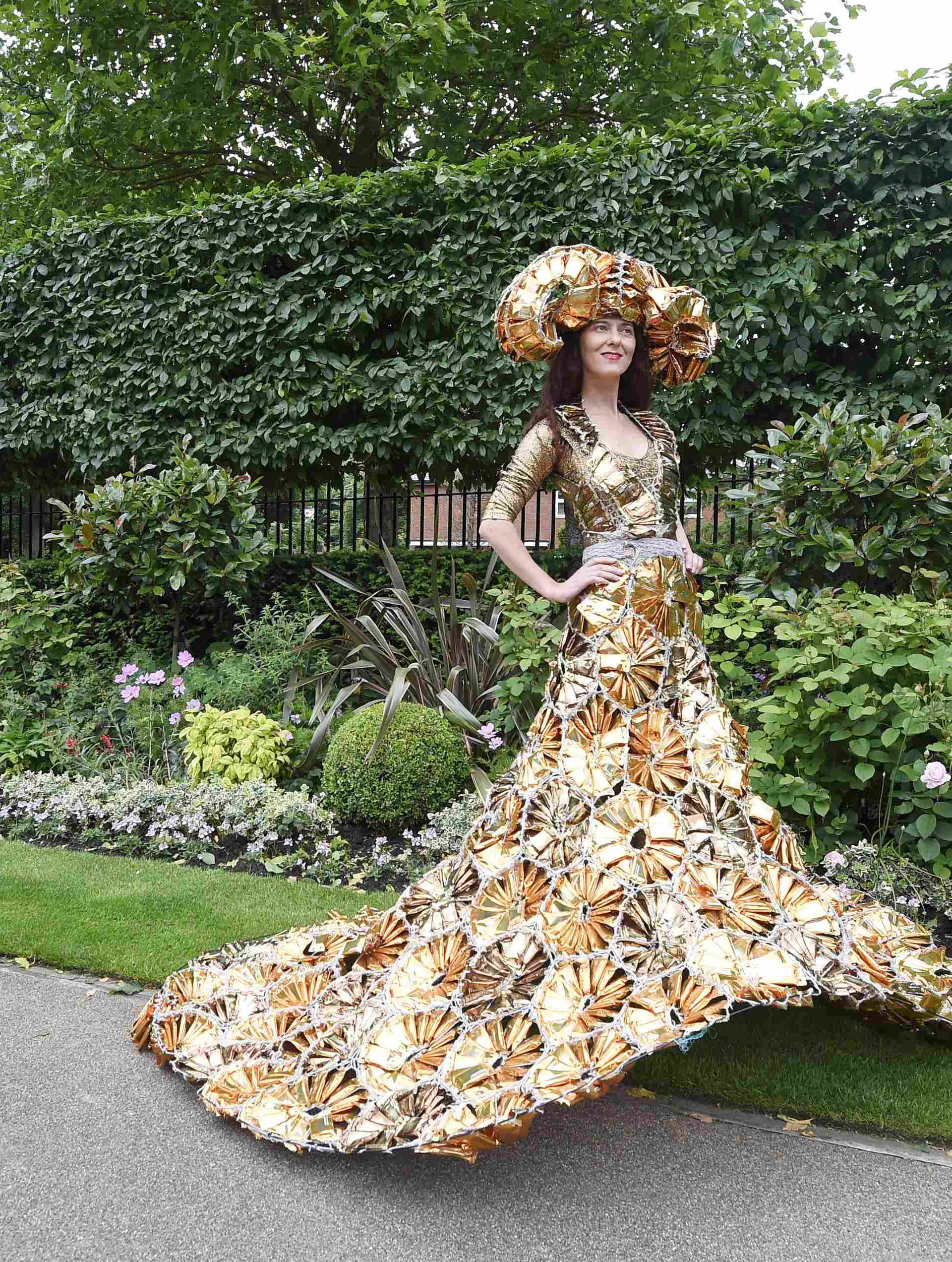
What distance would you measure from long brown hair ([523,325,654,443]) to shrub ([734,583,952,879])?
147 cm

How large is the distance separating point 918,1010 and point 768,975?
499 millimetres

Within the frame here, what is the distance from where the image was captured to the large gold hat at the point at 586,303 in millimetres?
2463

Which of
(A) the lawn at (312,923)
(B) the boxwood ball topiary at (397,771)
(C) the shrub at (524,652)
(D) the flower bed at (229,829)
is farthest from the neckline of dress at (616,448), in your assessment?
(B) the boxwood ball topiary at (397,771)

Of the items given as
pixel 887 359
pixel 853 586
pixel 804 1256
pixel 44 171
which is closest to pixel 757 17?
pixel 887 359

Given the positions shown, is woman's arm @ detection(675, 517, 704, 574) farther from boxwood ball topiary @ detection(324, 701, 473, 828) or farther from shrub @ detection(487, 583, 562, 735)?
boxwood ball topiary @ detection(324, 701, 473, 828)

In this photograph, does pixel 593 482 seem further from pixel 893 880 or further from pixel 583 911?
pixel 893 880

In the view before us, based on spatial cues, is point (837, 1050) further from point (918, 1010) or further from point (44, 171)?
point (44, 171)

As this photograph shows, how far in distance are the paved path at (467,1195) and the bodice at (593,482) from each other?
1567 millimetres

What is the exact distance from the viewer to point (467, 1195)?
1.98 metres

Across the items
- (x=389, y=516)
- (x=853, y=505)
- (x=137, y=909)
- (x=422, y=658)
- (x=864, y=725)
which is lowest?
(x=137, y=909)

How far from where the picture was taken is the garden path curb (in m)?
2.13

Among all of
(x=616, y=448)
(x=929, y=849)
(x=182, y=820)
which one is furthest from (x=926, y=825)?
(x=182, y=820)

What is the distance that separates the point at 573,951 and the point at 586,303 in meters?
1.70

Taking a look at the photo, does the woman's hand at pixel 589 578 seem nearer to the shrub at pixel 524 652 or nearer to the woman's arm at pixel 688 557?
the woman's arm at pixel 688 557
